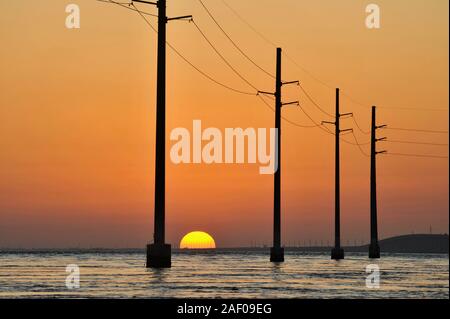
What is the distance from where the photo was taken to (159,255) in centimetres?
4897

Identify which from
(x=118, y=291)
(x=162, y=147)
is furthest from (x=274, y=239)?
(x=118, y=291)

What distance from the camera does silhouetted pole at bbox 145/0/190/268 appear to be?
157ft

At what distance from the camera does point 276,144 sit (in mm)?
72500

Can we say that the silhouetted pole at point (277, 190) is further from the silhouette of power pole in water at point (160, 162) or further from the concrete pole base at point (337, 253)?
the silhouette of power pole in water at point (160, 162)

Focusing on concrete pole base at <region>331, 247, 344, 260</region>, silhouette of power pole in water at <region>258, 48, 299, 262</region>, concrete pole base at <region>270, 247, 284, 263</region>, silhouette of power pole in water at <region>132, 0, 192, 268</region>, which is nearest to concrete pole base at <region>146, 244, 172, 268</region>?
silhouette of power pole in water at <region>132, 0, 192, 268</region>

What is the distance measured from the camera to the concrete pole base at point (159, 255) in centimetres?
4869

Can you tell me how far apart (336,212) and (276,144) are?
22783mm

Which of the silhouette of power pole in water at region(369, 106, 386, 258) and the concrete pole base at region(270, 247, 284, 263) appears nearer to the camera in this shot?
the concrete pole base at region(270, 247, 284, 263)

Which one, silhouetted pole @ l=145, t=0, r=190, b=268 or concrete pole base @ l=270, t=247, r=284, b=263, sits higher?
silhouetted pole @ l=145, t=0, r=190, b=268

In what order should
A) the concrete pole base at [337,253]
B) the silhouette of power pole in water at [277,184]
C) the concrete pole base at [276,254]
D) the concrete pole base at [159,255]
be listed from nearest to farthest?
1. the concrete pole base at [159,255]
2. the silhouette of power pole in water at [277,184]
3. the concrete pole base at [276,254]
4. the concrete pole base at [337,253]

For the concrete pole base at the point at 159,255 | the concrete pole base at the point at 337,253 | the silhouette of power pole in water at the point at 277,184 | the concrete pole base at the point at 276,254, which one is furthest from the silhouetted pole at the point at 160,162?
the concrete pole base at the point at 337,253

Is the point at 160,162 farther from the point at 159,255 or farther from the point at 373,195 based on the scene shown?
the point at 373,195

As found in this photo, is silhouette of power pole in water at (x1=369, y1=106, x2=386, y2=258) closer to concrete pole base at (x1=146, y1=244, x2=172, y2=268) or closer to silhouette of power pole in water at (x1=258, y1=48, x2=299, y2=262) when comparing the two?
silhouette of power pole in water at (x1=258, y1=48, x2=299, y2=262)
